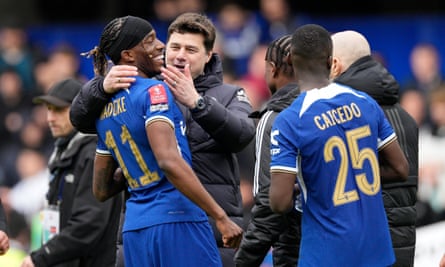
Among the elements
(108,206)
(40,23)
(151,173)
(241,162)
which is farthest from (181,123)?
(40,23)

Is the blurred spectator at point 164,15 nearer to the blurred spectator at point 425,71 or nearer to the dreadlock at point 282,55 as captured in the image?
the blurred spectator at point 425,71

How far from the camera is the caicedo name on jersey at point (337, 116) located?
571 cm

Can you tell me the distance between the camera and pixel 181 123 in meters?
6.20

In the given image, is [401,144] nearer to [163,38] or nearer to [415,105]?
[415,105]

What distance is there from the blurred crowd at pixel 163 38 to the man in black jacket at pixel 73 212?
3.07 m

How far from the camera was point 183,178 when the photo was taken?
19.5ft

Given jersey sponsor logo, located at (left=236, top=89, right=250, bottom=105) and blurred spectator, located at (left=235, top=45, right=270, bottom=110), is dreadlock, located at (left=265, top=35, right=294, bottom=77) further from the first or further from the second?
blurred spectator, located at (left=235, top=45, right=270, bottom=110)

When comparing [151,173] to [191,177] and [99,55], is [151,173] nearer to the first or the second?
[191,177]

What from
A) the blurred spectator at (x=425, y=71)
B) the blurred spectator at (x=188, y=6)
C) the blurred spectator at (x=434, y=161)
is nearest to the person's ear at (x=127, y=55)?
the blurred spectator at (x=434, y=161)

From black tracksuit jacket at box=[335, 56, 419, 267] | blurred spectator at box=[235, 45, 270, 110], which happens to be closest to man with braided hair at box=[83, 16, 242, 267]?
black tracksuit jacket at box=[335, 56, 419, 267]

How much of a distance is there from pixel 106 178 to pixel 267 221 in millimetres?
940

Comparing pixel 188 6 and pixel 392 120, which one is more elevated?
pixel 392 120

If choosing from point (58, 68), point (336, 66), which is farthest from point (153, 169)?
point (58, 68)

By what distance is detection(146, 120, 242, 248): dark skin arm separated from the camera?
5945 mm
